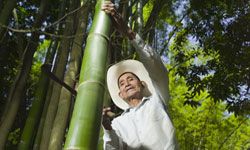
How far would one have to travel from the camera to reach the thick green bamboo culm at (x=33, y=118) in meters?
3.79

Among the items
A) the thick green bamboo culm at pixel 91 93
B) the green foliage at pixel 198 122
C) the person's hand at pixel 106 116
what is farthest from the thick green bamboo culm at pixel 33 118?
the green foliage at pixel 198 122

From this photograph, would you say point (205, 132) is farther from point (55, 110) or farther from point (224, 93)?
point (55, 110)

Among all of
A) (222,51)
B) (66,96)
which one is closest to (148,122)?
(66,96)

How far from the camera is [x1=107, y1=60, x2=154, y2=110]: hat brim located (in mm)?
1997

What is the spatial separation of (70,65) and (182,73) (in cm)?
191

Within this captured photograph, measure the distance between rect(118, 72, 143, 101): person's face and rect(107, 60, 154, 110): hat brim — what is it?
0.04 m

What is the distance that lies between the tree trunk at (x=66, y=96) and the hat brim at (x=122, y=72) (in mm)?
1162

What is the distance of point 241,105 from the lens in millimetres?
4934

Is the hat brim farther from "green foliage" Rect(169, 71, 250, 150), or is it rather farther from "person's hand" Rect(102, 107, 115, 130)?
"green foliage" Rect(169, 71, 250, 150)

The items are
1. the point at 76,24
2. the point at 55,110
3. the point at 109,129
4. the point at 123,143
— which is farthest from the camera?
the point at 76,24

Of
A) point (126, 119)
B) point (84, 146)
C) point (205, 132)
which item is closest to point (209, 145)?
point (205, 132)

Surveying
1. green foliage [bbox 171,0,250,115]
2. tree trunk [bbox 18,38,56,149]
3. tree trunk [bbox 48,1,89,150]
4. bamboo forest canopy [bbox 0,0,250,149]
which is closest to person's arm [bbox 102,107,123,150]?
bamboo forest canopy [bbox 0,0,250,149]

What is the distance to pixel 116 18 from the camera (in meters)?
1.67

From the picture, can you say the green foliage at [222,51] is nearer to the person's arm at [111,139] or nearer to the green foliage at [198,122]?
the person's arm at [111,139]
